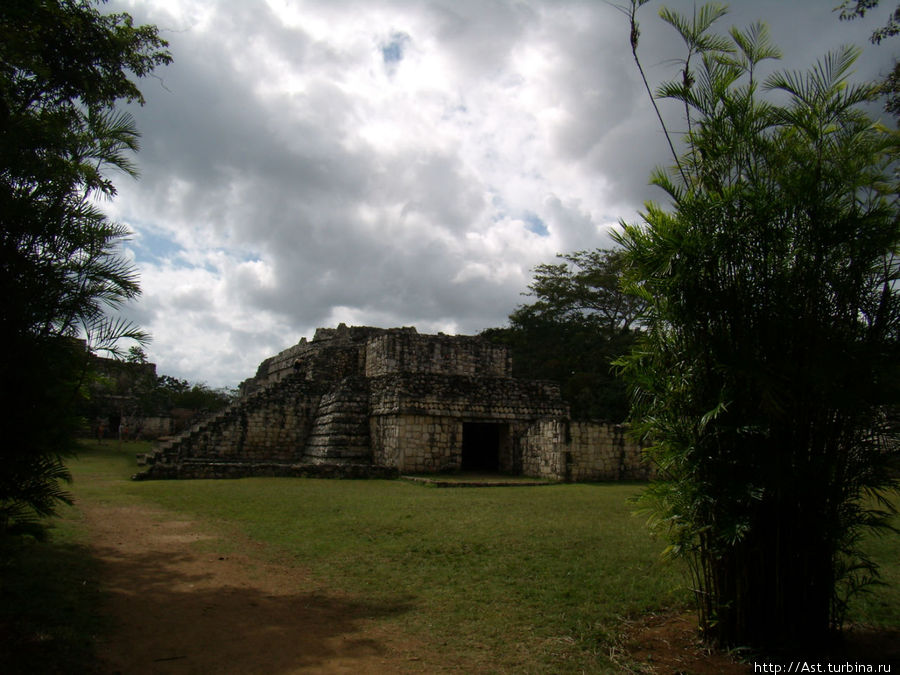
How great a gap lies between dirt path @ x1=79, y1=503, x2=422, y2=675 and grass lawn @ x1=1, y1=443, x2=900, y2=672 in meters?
0.32

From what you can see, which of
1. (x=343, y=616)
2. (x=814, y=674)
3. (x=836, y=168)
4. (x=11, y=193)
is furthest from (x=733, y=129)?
(x=11, y=193)

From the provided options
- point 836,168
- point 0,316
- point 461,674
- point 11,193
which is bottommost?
point 461,674

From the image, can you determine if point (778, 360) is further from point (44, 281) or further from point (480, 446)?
point (480, 446)

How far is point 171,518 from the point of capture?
8.33 metres

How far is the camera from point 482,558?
20.3 ft

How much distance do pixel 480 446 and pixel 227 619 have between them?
1488 centimetres

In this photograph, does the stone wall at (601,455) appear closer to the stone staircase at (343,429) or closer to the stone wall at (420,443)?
the stone wall at (420,443)

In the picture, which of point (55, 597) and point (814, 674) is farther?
point (55, 597)

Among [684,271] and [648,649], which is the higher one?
[684,271]

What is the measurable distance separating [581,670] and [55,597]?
3.96m

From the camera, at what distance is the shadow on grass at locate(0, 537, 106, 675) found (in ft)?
→ 11.3

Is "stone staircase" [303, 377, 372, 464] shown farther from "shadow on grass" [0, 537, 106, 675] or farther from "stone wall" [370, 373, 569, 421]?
"shadow on grass" [0, 537, 106, 675]

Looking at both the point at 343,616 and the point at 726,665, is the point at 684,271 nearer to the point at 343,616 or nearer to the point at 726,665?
the point at 726,665

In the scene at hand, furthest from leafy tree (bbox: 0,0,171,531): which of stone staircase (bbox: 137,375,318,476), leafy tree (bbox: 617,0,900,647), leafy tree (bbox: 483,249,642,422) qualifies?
leafy tree (bbox: 483,249,642,422)
